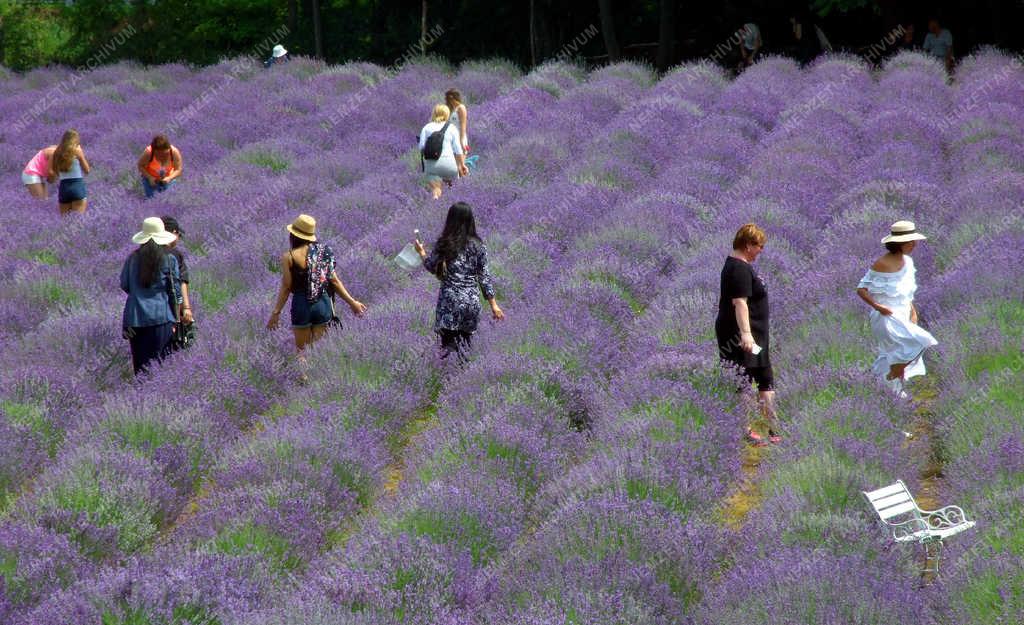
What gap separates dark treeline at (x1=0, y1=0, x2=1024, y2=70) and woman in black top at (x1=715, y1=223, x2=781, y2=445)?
14.0 m

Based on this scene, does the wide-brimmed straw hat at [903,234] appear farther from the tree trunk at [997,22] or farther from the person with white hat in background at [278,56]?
the person with white hat in background at [278,56]

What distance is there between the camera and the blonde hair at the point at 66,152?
1194cm

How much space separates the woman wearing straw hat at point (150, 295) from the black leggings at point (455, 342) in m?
1.80

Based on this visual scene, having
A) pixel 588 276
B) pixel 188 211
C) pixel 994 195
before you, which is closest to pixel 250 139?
pixel 188 211

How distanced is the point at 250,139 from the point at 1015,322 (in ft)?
36.8

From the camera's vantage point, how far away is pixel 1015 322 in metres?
7.26

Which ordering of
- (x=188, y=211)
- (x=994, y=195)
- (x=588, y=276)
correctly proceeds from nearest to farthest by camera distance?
(x=588, y=276)
(x=994, y=195)
(x=188, y=211)

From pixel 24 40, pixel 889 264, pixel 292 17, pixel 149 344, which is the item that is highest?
pixel 889 264

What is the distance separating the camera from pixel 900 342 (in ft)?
23.2

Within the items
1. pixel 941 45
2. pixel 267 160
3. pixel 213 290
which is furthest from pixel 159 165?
pixel 941 45

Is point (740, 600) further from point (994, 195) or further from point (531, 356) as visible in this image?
point (994, 195)

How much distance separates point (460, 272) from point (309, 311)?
42.5 inches

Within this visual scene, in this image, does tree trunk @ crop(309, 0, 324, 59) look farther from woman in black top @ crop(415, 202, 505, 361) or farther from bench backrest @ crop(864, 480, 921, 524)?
bench backrest @ crop(864, 480, 921, 524)

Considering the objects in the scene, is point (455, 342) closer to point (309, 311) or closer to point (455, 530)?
point (309, 311)
